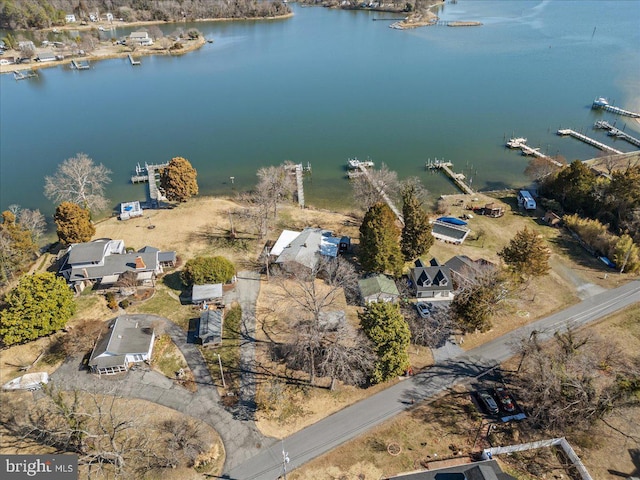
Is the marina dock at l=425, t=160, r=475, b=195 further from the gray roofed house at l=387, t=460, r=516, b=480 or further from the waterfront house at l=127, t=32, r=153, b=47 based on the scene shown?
the waterfront house at l=127, t=32, r=153, b=47

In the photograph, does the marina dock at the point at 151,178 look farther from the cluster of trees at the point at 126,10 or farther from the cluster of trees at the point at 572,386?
the cluster of trees at the point at 126,10

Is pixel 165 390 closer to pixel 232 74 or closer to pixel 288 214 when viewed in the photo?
pixel 288 214

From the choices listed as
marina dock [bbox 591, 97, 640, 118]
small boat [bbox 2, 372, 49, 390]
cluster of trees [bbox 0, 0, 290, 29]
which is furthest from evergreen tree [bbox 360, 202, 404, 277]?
cluster of trees [bbox 0, 0, 290, 29]

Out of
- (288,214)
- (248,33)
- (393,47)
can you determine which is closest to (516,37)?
(393,47)

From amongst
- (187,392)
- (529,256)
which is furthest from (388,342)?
(529,256)

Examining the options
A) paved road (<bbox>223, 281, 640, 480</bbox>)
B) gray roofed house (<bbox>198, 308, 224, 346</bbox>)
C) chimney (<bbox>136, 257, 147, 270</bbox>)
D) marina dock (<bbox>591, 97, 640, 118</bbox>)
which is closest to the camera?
paved road (<bbox>223, 281, 640, 480</bbox>)

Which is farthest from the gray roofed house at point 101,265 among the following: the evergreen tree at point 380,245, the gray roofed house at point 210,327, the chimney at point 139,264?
the evergreen tree at point 380,245
